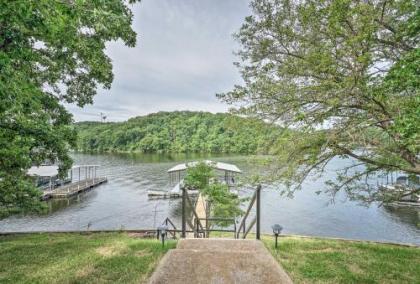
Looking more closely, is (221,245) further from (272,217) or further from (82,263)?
(272,217)

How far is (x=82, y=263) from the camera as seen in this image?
5469 millimetres

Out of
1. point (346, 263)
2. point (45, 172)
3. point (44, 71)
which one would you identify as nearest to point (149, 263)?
point (346, 263)

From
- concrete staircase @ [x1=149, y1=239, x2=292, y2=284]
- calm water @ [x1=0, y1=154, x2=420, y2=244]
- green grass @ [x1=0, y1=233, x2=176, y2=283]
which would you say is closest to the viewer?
concrete staircase @ [x1=149, y1=239, x2=292, y2=284]

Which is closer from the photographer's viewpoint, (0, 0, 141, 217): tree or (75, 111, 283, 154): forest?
(0, 0, 141, 217): tree

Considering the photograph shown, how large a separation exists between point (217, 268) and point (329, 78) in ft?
14.3

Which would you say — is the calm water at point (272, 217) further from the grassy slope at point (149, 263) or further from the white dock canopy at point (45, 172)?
the grassy slope at point (149, 263)

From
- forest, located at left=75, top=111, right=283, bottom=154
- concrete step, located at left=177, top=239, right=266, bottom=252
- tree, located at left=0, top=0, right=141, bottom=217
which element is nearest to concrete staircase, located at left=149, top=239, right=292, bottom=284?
concrete step, located at left=177, top=239, right=266, bottom=252

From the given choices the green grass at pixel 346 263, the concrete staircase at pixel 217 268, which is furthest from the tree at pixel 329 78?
the concrete staircase at pixel 217 268

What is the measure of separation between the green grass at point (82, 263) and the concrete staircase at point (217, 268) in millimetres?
2715

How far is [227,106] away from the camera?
21.5 ft

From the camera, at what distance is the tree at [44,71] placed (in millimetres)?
2822

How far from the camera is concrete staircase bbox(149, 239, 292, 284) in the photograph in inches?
81.0

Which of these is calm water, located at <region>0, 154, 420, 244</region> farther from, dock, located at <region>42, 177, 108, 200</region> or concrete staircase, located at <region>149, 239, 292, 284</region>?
concrete staircase, located at <region>149, 239, 292, 284</region>

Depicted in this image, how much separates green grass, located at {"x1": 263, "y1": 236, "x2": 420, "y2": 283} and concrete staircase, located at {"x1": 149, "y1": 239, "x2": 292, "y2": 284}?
2.99 metres
